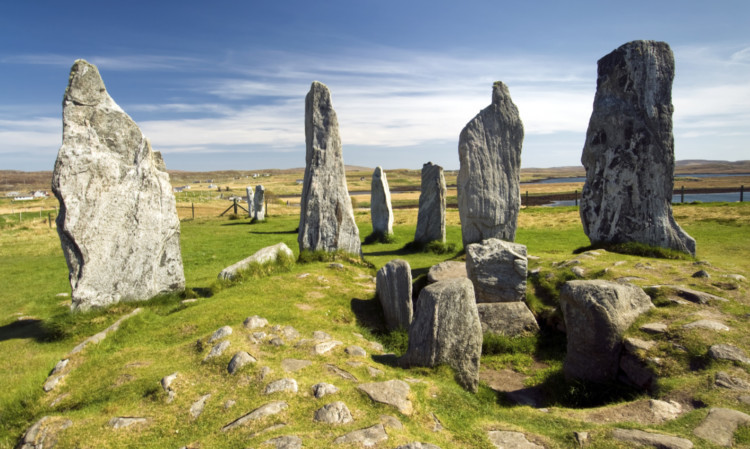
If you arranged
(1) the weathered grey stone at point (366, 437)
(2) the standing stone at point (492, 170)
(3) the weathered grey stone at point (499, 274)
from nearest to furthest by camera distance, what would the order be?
(1) the weathered grey stone at point (366, 437) → (3) the weathered grey stone at point (499, 274) → (2) the standing stone at point (492, 170)

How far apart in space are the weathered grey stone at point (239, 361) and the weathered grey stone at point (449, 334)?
2.10 meters

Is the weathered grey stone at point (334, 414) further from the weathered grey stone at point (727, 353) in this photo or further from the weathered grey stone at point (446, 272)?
the weathered grey stone at point (446, 272)

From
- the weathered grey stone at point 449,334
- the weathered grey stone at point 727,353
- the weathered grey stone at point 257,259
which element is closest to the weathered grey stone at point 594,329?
the weathered grey stone at point 727,353

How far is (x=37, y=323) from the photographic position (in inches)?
365

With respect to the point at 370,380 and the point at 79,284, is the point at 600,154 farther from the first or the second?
the point at 79,284

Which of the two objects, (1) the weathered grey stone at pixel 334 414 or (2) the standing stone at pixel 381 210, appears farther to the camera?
(2) the standing stone at pixel 381 210

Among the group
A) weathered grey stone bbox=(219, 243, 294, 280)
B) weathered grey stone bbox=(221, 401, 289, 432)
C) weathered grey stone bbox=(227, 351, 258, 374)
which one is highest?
weathered grey stone bbox=(219, 243, 294, 280)

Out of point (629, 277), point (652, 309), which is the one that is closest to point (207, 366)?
point (652, 309)

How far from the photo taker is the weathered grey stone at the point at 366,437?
4.18 meters

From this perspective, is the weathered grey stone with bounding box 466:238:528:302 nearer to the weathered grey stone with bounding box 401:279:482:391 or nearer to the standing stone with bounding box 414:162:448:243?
the weathered grey stone with bounding box 401:279:482:391

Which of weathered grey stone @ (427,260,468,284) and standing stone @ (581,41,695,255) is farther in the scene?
standing stone @ (581,41,695,255)

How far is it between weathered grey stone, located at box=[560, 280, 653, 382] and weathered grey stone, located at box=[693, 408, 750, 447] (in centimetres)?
173

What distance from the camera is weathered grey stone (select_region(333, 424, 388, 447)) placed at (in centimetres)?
418

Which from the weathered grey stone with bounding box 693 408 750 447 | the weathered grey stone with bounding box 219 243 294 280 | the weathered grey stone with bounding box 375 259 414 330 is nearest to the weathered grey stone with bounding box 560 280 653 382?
the weathered grey stone with bounding box 693 408 750 447
